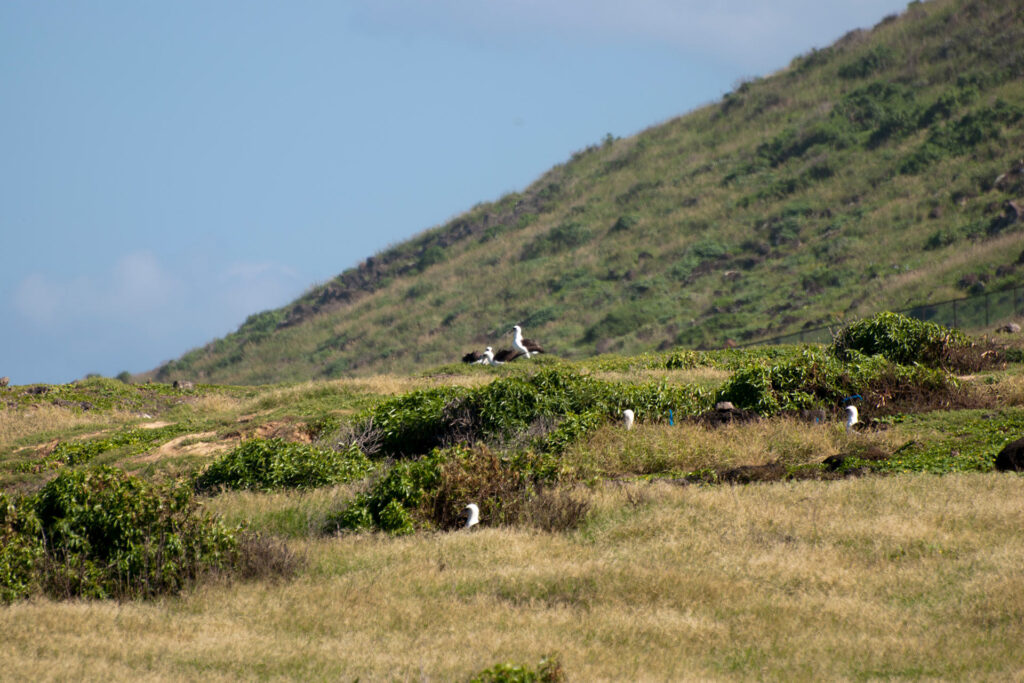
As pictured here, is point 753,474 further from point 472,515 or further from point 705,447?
point 472,515

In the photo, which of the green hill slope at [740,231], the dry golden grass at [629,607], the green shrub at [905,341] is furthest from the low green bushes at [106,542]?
the green hill slope at [740,231]

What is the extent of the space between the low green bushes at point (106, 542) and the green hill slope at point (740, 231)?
32.1 metres

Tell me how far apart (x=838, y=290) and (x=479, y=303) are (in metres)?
24.3

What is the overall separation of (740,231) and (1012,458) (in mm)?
44824

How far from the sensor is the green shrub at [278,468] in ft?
50.8

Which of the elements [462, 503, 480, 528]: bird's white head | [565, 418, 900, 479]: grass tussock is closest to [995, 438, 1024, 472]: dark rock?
[565, 418, 900, 479]: grass tussock

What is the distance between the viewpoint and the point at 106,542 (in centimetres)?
1117

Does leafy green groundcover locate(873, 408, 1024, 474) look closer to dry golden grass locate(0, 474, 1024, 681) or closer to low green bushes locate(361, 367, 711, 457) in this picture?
dry golden grass locate(0, 474, 1024, 681)

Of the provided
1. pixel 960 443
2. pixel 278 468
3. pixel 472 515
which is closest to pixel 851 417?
pixel 960 443

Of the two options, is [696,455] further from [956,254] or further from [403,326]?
[403,326]

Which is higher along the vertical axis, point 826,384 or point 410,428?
point 410,428

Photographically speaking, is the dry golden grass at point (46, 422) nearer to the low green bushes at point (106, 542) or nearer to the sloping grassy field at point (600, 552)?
the sloping grassy field at point (600, 552)

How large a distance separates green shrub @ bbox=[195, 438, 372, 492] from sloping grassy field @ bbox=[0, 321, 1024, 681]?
75mm

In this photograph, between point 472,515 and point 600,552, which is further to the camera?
point 472,515
